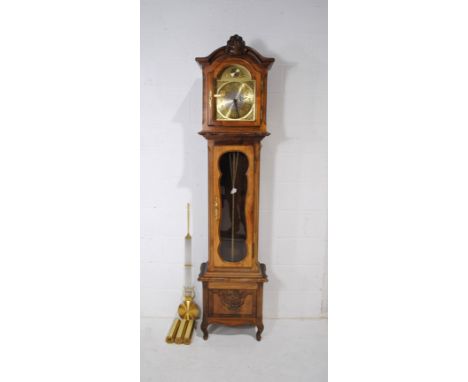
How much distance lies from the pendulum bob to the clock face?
138cm

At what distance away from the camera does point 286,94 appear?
6.70ft

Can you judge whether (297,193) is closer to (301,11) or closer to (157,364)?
(301,11)

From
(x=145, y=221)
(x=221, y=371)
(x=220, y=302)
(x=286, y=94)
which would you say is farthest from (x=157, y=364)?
(x=286, y=94)

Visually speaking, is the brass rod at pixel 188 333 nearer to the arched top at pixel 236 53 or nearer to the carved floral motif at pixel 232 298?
the carved floral motif at pixel 232 298

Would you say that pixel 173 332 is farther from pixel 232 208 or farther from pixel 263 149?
pixel 263 149

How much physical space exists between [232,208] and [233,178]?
0.19 m

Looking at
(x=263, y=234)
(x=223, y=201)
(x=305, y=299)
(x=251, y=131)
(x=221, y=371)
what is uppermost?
(x=251, y=131)

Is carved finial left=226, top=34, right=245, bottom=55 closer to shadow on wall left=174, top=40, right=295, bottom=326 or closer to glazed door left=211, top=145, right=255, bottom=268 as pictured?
shadow on wall left=174, top=40, right=295, bottom=326

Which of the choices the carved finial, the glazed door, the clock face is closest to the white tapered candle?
the glazed door

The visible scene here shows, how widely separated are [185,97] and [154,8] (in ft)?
2.01

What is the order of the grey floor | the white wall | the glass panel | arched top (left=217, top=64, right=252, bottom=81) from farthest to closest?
the white wall < the glass panel < arched top (left=217, top=64, right=252, bottom=81) < the grey floor

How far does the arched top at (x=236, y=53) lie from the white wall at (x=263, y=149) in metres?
0.31

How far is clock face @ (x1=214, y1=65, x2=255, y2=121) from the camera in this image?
1758mm

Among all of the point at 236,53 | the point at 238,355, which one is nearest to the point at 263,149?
the point at 236,53
